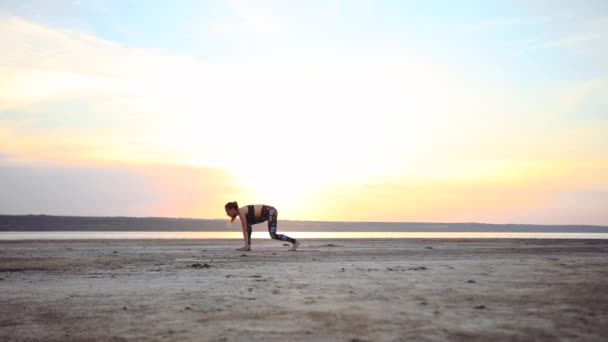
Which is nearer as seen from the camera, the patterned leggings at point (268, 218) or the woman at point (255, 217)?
the woman at point (255, 217)

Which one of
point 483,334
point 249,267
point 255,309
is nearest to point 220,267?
point 249,267

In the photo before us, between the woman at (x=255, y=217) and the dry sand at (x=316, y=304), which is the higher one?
the woman at (x=255, y=217)

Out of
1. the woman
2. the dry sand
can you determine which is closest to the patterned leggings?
the woman

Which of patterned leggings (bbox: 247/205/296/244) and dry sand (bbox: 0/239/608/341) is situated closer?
dry sand (bbox: 0/239/608/341)

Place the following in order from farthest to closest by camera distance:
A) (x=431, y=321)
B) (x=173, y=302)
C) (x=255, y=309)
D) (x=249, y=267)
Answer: (x=249, y=267) < (x=173, y=302) < (x=255, y=309) < (x=431, y=321)

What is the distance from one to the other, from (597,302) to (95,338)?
5.54 meters

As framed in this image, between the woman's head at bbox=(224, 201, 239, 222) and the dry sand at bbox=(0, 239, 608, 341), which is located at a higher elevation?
the woman's head at bbox=(224, 201, 239, 222)

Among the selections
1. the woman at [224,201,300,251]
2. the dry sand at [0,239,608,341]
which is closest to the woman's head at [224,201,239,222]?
the woman at [224,201,300,251]

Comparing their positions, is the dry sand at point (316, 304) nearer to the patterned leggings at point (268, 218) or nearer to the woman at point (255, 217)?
the woman at point (255, 217)

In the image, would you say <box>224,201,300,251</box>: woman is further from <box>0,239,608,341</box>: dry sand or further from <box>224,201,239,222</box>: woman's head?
<box>0,239,608,341</box>: dry sand

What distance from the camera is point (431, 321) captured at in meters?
5.94

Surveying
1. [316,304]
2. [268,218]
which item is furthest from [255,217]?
[316,304]

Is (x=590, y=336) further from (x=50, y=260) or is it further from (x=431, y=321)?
(x=50, y=260)

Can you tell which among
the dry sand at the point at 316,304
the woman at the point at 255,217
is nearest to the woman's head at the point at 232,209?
the woman at the point at 255,217
